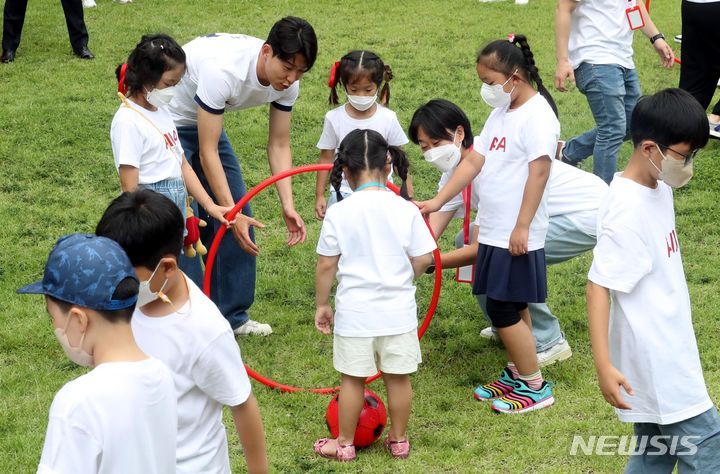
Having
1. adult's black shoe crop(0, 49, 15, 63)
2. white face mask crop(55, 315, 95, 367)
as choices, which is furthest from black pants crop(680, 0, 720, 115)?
adult's black shoe crop(0, 49, 15, 63)

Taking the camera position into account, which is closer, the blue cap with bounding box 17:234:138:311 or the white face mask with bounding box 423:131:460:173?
the blue cap with bounding box 17:234:138:311

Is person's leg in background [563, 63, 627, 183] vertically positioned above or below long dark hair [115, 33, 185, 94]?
below

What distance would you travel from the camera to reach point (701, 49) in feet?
24.5

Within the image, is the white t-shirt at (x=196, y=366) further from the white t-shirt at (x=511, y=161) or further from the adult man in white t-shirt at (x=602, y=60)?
the adult man in white t-shirt at (x=602, y=60)

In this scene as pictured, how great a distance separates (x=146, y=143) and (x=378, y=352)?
1403 mm

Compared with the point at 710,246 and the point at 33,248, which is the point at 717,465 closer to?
the point at 710,246

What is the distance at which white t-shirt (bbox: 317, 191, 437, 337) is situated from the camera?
4098mm

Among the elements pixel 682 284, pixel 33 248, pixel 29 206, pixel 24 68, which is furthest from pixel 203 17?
pixel 682 284

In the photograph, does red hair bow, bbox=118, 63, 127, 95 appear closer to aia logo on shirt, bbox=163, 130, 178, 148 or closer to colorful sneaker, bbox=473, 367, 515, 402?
aia logo on shirt, bbox=163, 130, 178, 148

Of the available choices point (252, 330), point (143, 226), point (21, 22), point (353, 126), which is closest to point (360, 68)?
point (353, 126)

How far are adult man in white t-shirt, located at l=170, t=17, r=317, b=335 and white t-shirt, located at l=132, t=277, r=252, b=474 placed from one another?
1.94 meters

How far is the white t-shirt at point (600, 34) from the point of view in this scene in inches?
262

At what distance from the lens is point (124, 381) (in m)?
2.26

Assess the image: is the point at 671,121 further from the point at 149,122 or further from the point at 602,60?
the point at 602,60
